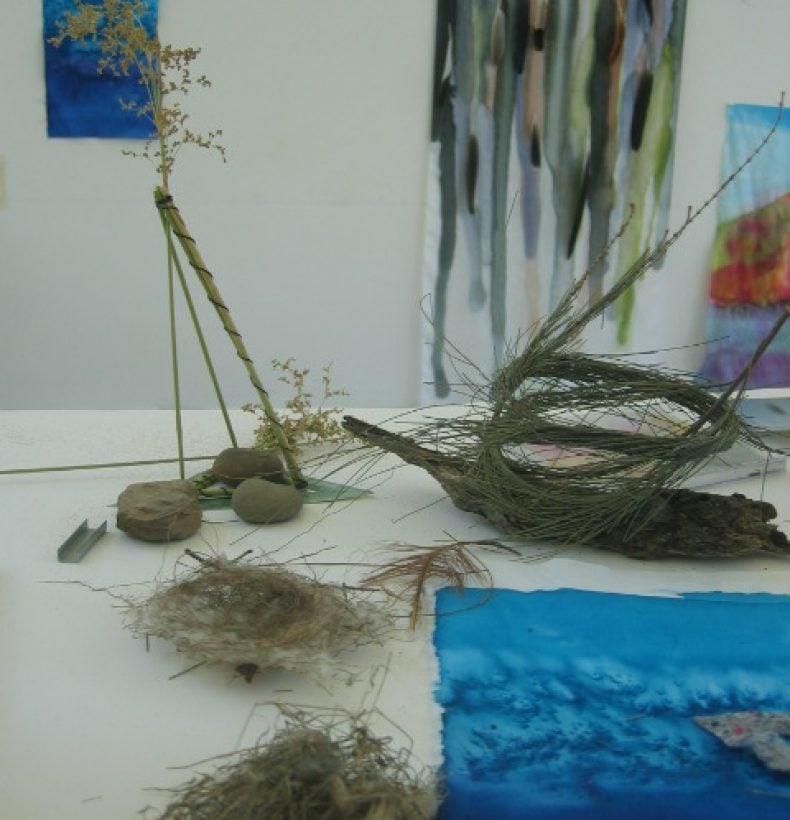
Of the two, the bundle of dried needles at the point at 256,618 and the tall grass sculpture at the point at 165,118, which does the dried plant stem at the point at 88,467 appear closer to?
the tall grass sculpture at the point at 165,118

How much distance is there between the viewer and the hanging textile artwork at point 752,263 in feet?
8.07

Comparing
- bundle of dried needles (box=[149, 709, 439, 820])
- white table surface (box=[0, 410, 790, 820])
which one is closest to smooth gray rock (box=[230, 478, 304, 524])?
white table surface (box=[0, 410, 790, 820])

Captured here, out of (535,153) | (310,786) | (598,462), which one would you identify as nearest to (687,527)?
(598,462)

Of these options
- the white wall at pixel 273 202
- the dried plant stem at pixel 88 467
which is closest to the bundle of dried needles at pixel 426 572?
the dried plant stem at pixel 88 467

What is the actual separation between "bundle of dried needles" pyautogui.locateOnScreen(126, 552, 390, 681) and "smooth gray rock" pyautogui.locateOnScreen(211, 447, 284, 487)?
A: 291 millimetres

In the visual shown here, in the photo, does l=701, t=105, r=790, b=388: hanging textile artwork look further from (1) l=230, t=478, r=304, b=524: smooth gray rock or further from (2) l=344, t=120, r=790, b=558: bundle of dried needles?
(1) l=230, t=478, r=304, b=524: smooth gray rock

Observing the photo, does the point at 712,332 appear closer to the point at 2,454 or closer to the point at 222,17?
the point at 222,17

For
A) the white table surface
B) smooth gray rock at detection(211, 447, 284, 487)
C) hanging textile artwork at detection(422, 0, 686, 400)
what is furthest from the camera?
hanging textile artwork at detection(422, 0, 686, 400)

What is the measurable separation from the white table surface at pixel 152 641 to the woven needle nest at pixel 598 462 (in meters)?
0.03

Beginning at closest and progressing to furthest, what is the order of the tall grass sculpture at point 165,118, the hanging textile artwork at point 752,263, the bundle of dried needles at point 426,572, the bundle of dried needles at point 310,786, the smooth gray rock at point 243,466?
the bundle of dried needles at point 310,786 < the bundle of dried needles at point 426,572 < the tall grass sculpture at point 165,118 < the smooth gray rock at point 243,466 < the hanging textile artwork at point 752,263

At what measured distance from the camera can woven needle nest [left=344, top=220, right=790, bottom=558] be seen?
0.98 meters

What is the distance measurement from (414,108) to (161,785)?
198 centimetres

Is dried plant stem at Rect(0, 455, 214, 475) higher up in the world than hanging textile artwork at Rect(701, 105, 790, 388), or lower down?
lower down

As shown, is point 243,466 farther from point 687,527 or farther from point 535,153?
point 535,153
